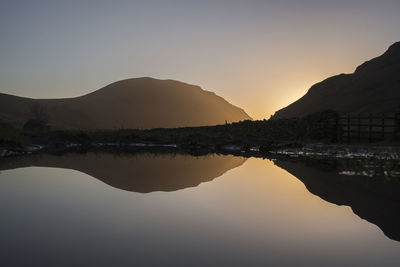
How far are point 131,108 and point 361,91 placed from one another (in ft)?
294

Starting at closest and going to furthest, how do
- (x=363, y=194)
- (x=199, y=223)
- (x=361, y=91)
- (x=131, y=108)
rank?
(x=199, y=223), (x=363, y=194), (x=361, y=91), (x=131, y=108)

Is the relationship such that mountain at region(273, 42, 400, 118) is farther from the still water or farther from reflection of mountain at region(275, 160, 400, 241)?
the still water

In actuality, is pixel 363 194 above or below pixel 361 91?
below

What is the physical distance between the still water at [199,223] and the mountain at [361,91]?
87936 mm

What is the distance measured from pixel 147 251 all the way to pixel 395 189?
897cm

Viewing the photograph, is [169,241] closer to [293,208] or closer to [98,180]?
[293,208]

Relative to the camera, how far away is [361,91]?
4697 inches

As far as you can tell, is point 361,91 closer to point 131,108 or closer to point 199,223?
point 131,108

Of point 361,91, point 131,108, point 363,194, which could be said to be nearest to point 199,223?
point 363,194

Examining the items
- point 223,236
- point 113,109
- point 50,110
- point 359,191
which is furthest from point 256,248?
point 113,109

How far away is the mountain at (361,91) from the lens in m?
103

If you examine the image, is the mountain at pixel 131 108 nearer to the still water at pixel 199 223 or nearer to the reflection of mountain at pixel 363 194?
the still water at pixel 199 223

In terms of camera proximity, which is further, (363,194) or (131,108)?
(131,108)

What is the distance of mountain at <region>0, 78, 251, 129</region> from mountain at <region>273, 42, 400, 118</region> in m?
39.5
